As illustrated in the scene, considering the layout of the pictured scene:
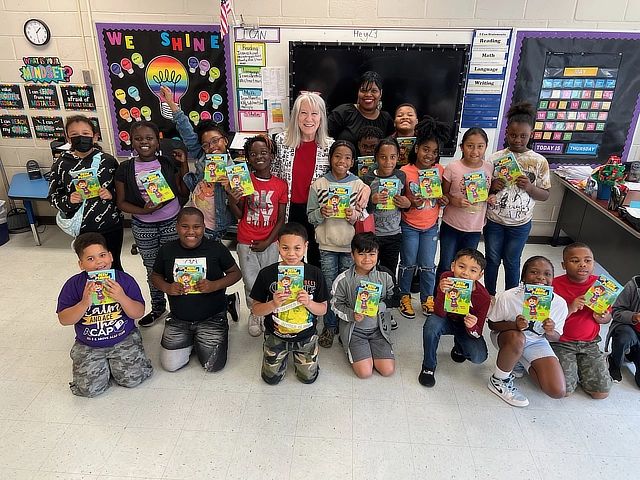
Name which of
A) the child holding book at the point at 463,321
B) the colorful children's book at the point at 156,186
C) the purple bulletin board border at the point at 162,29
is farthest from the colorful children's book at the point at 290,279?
the purple bulletin board border at the point at 162,29

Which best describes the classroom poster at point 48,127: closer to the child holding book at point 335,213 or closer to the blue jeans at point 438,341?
the child holding book at point 335,213

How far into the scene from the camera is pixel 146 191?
2738 mm

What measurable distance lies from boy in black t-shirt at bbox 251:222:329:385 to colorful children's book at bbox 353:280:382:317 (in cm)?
18

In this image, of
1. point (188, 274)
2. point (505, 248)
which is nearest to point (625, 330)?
point (505, 248)

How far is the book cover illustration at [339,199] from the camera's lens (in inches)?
102

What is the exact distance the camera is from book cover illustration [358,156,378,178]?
283cm

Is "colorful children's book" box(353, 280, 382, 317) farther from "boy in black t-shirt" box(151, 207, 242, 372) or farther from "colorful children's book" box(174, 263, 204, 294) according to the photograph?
"colorful children's book" box(174, 263, 204, 294)

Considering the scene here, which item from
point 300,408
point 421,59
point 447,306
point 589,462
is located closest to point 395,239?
point 447,306

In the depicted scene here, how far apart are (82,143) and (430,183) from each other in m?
2.12

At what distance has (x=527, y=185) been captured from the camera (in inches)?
113

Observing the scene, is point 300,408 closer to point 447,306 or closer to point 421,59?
point 447,306

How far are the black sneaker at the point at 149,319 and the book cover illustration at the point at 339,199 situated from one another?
1.45 m

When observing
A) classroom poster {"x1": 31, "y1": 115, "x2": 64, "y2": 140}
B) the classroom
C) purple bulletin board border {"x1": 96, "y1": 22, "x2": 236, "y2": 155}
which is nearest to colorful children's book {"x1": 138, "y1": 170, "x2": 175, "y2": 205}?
the classroom

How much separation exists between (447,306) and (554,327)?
1.85 feet
